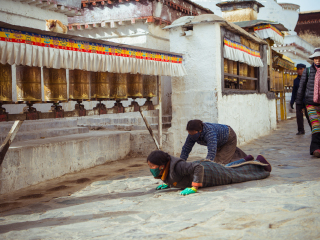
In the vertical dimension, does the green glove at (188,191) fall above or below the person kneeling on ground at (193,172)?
below

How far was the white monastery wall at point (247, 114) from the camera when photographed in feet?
25.9

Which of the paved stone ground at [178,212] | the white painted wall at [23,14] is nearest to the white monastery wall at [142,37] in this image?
the white painted wall at [23,14]

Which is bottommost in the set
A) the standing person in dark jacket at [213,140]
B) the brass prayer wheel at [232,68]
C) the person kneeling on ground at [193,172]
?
the person kneeling on ground at [193,172]

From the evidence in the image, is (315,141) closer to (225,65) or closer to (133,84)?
(225,65)

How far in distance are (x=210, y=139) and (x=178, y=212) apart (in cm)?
162

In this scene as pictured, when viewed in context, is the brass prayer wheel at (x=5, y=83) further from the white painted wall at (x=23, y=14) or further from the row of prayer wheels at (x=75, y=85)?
the white painted wall at (x=23, y=14)

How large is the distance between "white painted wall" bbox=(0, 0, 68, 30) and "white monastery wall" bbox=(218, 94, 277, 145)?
6.47m

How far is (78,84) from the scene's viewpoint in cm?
525

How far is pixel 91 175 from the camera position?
240 inches

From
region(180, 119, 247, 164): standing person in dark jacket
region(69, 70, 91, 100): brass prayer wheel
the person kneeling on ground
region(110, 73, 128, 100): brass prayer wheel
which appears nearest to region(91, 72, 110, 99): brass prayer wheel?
region(110, 73, 128, 100): brass prayer wheel

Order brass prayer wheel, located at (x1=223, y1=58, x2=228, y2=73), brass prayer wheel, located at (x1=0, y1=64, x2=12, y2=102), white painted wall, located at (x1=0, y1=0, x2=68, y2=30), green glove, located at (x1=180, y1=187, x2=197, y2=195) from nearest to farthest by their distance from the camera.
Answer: green glove, located at (x1=180, y1=187, x2=197, y2=195) < brass prayer wheel, located at (x1=0, y1=64, x2=12, y2=102) < brass prayer wheel, located at (x1=223, y1=58, x2=228, y2=73) < white painted wall, located at (x1=0, y1=0, x2=68, y2=30)

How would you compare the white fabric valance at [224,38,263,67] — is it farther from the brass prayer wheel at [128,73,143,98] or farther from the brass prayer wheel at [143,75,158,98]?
the brass prayer wheel at [128,73,143,98]

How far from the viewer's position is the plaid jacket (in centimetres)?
463

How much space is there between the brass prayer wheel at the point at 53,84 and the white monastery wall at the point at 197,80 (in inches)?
135
